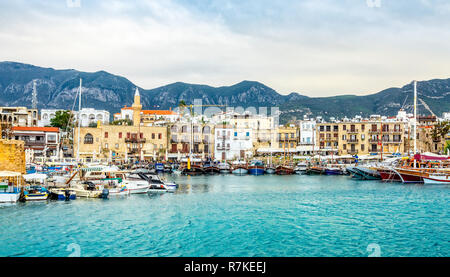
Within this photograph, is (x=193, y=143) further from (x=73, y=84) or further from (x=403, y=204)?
(x=73, y=84)

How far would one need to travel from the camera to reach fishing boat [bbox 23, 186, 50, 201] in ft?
79.4

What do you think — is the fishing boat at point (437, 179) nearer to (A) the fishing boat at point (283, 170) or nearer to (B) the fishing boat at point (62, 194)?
(A) the fishing boat at point (283, 170)

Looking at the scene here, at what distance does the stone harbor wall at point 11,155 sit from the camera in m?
22.8

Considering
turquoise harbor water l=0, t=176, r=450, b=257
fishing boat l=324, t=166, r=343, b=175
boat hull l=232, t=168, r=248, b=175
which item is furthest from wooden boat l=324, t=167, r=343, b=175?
turquoise harbor water l=0, t=176, r=450, b=257

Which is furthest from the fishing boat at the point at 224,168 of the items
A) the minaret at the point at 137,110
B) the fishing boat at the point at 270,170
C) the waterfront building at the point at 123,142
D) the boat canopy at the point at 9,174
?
the boat canopy at the point at 9,174

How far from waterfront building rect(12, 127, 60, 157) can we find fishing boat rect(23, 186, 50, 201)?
3738cm

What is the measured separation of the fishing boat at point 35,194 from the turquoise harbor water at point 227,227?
1045 mm

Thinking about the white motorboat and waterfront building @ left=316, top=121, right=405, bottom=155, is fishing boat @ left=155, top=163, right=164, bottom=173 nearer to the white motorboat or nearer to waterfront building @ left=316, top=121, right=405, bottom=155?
the white motorboat

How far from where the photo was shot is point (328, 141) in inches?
2825

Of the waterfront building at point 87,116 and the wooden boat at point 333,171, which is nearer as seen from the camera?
the wooden boat at point 333,171

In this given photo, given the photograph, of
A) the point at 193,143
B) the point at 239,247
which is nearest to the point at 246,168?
the point at 193,143

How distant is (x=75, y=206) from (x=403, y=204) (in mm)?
21289

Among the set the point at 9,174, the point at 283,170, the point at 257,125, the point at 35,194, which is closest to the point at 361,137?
the point at 257,125

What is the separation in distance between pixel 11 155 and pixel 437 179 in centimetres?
3932
